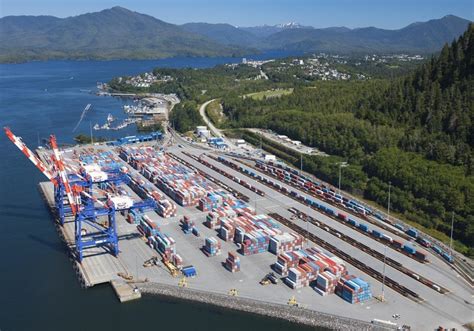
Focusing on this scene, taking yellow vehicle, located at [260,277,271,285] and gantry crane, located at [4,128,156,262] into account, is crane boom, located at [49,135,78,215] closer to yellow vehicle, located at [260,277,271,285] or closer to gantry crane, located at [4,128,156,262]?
gantry crane, located at [4,128,156,262]

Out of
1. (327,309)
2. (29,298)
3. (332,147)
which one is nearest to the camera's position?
(327,309)

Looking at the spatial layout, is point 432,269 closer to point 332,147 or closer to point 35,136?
point 332,147

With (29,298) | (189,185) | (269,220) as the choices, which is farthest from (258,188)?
(29,298)

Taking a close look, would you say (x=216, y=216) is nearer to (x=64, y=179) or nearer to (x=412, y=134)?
(x=64, y=179)

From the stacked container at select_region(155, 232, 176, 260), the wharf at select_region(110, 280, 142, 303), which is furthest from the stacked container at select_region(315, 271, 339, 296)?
the wharf at select_region(110, 280, 142, 303)

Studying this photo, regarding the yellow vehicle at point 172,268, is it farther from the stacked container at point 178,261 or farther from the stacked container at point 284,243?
the stacked container at point 284,243

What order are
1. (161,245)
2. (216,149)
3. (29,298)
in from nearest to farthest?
(29,298) < (161,245) < (216,149)

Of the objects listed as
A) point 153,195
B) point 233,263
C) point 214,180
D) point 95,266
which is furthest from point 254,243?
point 214,180
